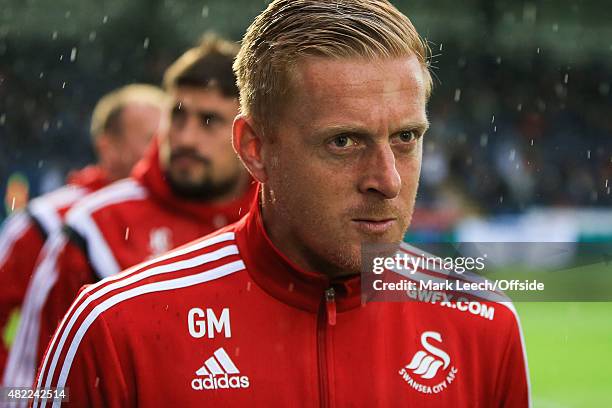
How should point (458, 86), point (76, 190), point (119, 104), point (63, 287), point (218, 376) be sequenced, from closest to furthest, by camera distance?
point (218, 376) < point (63, 287) < point (76, 190) < point (119, 104) < point (458, 86)

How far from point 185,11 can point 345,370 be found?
623 inches

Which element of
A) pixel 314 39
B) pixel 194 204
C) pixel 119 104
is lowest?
pixel 314 39

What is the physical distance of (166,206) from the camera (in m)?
4.07

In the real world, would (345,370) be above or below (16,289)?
below

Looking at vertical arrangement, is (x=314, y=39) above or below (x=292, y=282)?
above

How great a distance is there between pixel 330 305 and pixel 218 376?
0.27m

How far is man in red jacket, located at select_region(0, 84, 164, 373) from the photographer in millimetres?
4215

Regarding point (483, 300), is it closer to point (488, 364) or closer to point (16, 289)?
point (488, 364)

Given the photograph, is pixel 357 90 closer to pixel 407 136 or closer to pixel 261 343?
pixel 407 136

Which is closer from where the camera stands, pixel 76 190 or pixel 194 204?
pixel 194 204

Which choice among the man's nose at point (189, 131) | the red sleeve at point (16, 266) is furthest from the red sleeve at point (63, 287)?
the man's nose at point (189, 131)

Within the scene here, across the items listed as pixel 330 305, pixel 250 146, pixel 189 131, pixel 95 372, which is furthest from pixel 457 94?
pixel 95 372

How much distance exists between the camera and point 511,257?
2.60m

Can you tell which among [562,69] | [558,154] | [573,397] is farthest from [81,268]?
[562,69]
